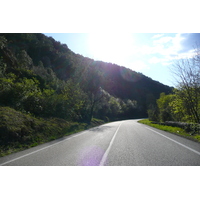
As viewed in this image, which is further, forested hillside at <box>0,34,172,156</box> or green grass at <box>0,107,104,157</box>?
forested hillside at <box>0,34,172,156</box>

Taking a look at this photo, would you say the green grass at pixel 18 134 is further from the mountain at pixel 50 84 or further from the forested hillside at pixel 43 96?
the mountain at pixel 50 84

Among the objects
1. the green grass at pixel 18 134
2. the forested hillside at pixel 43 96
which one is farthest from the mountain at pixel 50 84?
the green grass at pixel 18 134

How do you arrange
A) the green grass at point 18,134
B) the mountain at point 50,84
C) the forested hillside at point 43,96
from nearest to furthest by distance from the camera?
the green grass at point 18,134 → the forested hillside at point 43,96 → the mountain at point 50,84

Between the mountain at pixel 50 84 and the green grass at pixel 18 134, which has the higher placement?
the mountain at pixel 50 84

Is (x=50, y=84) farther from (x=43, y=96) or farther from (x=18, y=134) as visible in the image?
(x=18, y=134)

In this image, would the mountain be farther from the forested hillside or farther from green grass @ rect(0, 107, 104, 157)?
green grass @ rect(0, 107, 104, 157)

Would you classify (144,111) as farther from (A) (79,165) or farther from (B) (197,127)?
(A) (79,165)

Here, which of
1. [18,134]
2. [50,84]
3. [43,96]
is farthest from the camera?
[50,84]

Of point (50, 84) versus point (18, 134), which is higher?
point (50, 84)

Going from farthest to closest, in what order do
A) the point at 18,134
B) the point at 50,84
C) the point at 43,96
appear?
the point at 50,84
the point at 43,96
the point at 18,134

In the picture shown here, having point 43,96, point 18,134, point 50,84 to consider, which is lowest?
point 18,134

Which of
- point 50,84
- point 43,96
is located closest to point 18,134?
point 43,96

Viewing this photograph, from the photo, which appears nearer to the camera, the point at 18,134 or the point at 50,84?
the point at 18,134

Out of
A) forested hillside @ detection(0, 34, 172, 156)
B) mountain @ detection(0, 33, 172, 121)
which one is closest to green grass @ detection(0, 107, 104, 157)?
forested hillside @ detection(0, 34, 172, 156)
